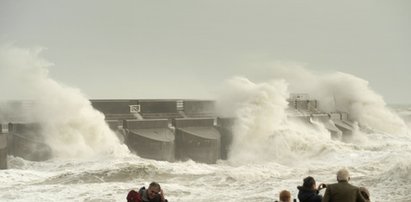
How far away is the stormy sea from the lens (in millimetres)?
8953

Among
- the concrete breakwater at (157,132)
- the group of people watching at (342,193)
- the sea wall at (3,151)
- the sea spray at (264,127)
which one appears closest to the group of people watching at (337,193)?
the group of people watching at (342,193)

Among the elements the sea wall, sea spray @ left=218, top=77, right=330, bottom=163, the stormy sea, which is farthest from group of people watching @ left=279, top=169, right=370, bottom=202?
sea spray @ left=218, top=77, right=330, bottom=163

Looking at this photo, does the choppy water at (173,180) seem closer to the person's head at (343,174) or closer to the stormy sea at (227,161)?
the stormy sea at (227,161)

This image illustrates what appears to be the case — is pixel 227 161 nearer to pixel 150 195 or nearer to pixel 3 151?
pixel 3 151

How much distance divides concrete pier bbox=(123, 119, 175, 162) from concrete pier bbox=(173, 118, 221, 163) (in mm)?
328

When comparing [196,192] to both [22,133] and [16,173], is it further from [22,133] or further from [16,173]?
[22,133]

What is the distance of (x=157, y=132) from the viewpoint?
623 inches

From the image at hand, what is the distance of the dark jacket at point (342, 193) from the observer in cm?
378

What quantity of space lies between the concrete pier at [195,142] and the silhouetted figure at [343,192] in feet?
39.0

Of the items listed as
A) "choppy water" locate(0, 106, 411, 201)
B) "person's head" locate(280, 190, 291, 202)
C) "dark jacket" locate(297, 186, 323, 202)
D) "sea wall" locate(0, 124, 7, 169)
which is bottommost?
"choppy water" locate(0, 106, 411, 201)

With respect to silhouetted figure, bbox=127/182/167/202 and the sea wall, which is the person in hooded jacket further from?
the sea wall

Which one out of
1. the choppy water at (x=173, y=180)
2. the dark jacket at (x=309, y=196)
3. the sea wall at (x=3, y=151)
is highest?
the dark jacket at (x=309, y=196)

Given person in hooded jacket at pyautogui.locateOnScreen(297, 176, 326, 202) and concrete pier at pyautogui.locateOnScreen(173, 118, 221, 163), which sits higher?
person in hooded jacket at pyautogui.locateOnScreen(297, 176, 326, 202)

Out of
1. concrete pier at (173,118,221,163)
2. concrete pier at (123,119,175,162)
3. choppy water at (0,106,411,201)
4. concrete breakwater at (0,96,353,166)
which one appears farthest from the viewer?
concrete pier at (173,118,221,163)
